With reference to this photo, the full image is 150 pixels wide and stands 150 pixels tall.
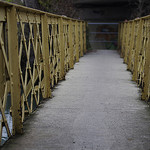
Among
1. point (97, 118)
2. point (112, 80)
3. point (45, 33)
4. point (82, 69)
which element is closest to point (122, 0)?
point (82, 69)

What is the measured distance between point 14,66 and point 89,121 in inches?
52.7

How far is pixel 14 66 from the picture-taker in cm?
298

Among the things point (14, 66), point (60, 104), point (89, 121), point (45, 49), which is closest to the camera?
Answer: point (14, 66)

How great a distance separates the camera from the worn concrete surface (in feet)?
9.48

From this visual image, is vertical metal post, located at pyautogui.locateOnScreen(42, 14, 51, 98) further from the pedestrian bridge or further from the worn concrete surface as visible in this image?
the worn concrete surface

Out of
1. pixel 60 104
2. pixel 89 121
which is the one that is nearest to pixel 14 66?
pixel 89 121

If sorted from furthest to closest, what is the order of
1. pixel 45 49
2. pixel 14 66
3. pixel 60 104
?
pixel 45 49 → pixel 60 104 → pixel 14 66

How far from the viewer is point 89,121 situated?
11.8ft

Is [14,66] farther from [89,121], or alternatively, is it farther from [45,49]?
[45,49]

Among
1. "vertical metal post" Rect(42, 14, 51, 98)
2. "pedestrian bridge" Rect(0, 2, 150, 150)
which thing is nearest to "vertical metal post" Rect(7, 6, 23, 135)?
"pedestrian bridge" Rect(0, 2, 150, 150)

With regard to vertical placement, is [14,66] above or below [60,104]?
above

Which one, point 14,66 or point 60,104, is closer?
point 14,66

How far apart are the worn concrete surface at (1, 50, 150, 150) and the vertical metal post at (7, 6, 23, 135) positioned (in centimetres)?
25

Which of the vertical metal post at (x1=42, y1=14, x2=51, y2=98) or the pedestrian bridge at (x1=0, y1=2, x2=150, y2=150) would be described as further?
the vertical metal post at (x1=42, y1=14, x2=51, y2=98)
